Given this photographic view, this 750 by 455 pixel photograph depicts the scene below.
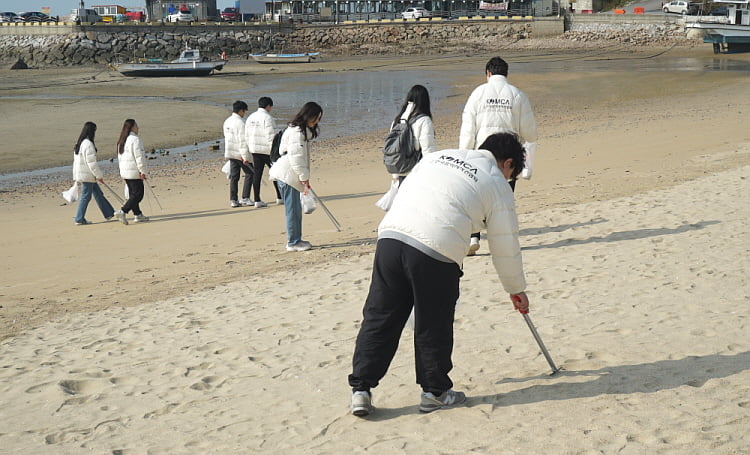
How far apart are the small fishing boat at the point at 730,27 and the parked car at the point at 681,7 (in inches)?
298

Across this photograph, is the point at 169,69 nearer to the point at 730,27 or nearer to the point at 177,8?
the point at 730,27

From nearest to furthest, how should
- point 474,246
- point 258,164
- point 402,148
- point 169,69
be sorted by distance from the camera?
point 402,148 → point 474,246 → point 258,164 → point 169,69

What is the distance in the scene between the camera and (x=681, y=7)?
57.4m

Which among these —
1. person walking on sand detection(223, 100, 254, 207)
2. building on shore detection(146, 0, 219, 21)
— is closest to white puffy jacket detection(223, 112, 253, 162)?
person walking on sand detection(223, 100, 254, 207)

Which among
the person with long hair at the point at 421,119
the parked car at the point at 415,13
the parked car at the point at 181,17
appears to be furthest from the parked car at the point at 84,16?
the person with long hair at the point at 421,119

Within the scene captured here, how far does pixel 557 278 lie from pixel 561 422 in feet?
8.98

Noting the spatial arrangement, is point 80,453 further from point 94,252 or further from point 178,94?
point 178,94

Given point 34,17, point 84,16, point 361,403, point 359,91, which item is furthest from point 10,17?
point 361,403

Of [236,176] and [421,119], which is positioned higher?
[421,119]

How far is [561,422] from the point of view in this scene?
4078 millimetres

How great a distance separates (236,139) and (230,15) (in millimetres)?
73624

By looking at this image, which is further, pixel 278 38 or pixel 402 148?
pixel 278 38

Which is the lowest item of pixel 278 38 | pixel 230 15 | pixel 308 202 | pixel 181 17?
pixel 308 202

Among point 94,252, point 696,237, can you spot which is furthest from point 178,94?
point 696,237
